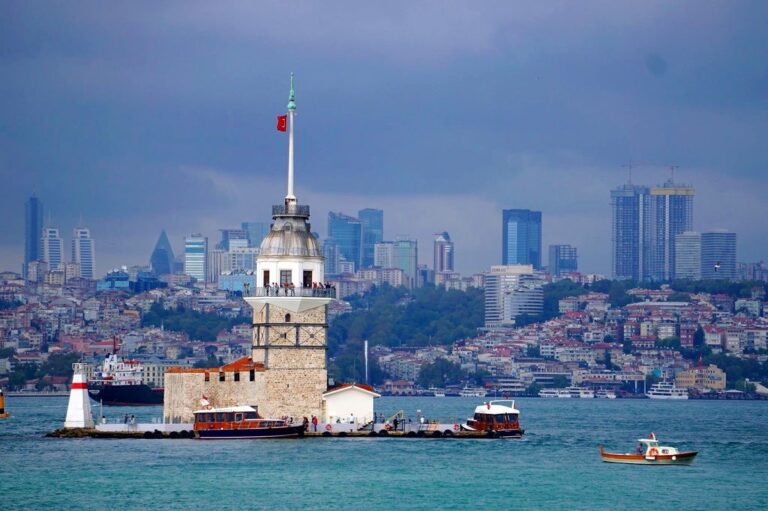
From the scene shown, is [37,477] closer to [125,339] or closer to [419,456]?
[419,456]

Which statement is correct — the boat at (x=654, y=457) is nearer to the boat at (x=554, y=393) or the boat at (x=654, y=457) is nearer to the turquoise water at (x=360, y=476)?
the turquoise water at (x=360, y=476)

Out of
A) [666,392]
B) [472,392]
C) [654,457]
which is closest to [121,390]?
[654,457]

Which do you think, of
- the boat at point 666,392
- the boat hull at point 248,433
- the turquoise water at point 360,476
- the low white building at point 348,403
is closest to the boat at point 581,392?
the boat at point 666,392

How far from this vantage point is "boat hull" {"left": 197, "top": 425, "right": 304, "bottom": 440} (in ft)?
195

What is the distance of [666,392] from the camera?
17100 centimetres

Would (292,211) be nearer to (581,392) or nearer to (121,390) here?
(121,390)

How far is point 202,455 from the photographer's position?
55531 mm

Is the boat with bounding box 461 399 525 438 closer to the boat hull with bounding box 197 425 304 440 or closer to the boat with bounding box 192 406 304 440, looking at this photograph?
the boat hull with bounding box 197 425 304 440

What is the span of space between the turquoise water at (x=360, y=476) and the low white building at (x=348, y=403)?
4.23 ft

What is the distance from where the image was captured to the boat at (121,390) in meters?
111

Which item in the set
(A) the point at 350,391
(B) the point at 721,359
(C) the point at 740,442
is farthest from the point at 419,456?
(B) the point at 721,359

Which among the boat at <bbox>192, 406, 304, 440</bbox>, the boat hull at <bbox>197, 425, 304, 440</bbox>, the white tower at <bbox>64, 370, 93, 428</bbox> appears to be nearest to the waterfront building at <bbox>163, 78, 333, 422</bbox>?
the boat at <bbox>192, 406, 304, 440</bbox>

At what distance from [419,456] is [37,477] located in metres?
11.4

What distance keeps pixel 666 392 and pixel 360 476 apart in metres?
122
